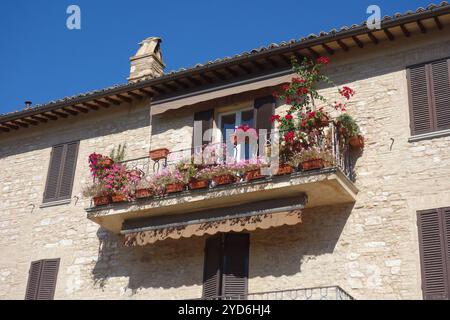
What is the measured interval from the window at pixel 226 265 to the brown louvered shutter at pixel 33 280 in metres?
4.21

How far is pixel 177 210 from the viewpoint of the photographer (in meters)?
13.9

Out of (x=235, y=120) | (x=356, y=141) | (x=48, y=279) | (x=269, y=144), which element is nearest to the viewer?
(x=356, y=141)

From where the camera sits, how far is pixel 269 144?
13.6m

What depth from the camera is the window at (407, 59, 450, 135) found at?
12.7 meters

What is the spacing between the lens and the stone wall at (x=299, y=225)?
12242 mm

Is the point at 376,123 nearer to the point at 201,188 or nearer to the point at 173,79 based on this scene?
the point at 201,188

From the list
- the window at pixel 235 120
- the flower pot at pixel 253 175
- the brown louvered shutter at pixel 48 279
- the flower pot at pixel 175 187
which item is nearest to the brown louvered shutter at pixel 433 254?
the flower pot at pixel 253 175

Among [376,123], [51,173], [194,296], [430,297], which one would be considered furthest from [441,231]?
[51,173]

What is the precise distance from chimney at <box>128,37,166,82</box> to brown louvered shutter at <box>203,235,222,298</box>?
574cm

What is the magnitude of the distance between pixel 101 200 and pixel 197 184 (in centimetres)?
227

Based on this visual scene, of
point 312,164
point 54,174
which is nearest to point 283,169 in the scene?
point 312,164

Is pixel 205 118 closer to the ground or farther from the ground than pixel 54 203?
farther from the ground

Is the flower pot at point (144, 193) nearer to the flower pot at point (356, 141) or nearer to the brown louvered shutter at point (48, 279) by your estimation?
the brown louvered shutter at point (48, 279)

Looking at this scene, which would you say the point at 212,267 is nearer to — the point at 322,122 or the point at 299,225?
the point at 299,225
